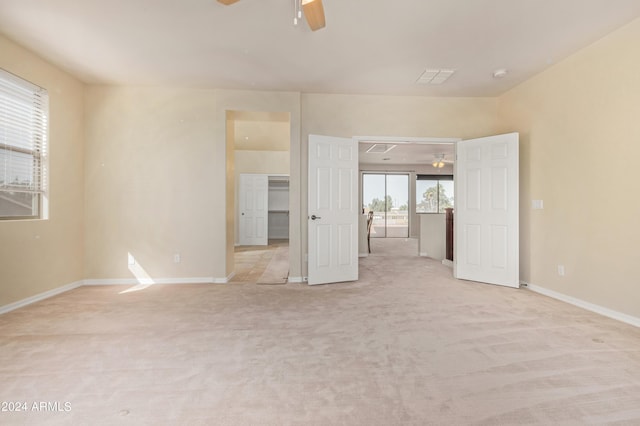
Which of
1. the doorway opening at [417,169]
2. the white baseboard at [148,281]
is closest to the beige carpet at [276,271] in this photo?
the white baseboard at [148,281]

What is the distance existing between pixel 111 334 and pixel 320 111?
379cm

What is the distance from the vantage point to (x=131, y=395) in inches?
66.4

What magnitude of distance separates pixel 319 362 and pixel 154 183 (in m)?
3.62

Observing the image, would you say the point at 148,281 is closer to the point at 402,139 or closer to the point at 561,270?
the point at 402,139

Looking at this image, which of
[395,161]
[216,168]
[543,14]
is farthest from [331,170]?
[395,161]

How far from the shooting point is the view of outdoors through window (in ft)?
35.0

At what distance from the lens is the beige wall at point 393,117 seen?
447 cm

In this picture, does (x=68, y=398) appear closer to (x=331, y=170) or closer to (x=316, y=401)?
(x=316, y=401)

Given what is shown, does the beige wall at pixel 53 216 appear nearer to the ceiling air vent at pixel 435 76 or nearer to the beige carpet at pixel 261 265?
the beige carpet at pixel 261 265

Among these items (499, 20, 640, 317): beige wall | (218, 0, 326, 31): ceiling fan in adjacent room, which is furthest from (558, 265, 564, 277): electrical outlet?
A: (218, 0, 326, 31): ceiling fan in adjacent room

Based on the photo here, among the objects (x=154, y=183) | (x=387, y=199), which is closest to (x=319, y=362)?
(x=154, y=183)

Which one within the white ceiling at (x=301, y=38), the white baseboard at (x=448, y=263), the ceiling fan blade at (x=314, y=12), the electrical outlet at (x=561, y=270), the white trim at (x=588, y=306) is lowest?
the white trim at (x=588, y=306)

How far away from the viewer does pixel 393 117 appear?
180 inches

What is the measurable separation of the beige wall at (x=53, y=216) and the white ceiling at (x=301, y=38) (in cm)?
23
